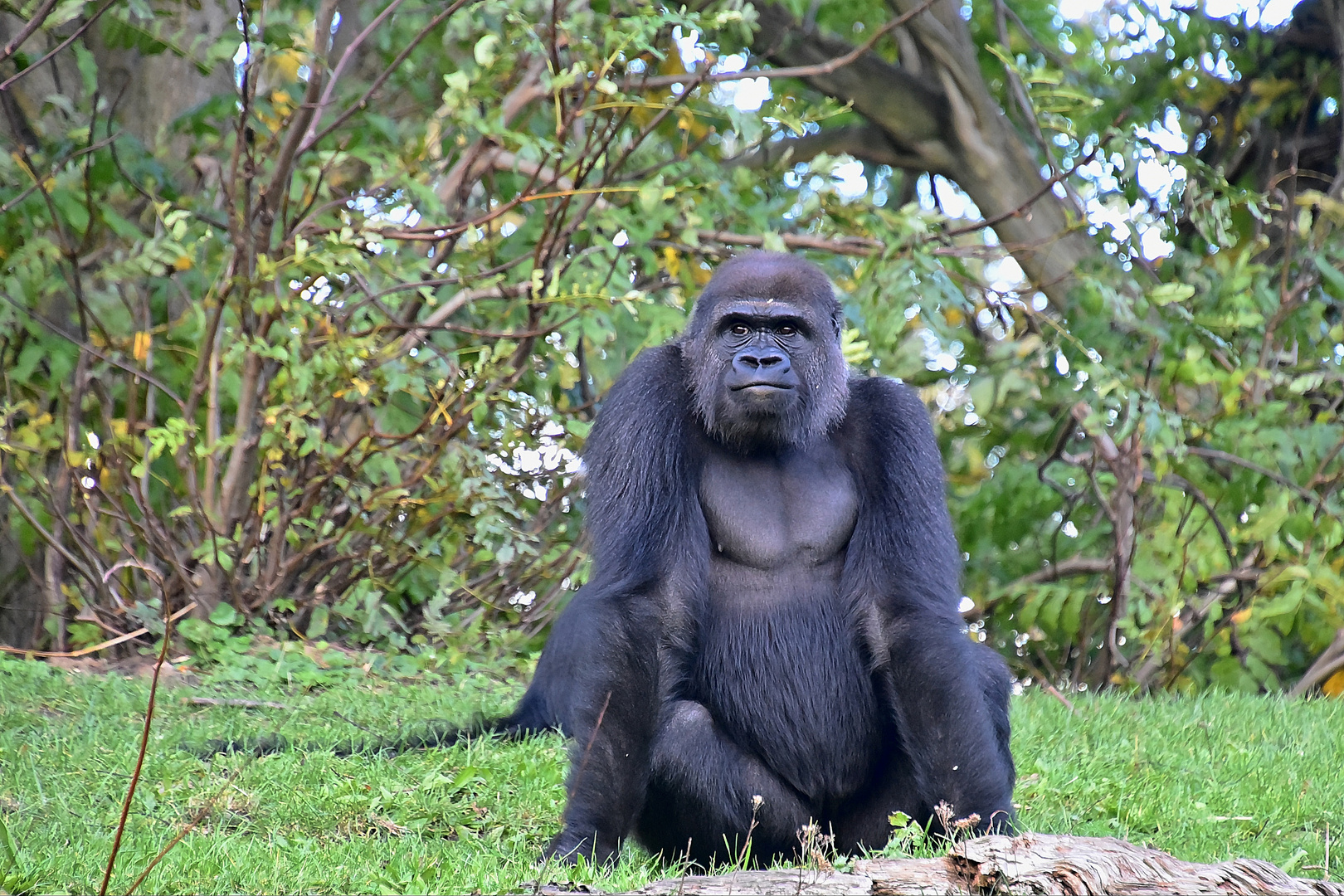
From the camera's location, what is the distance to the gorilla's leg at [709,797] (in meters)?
3.55

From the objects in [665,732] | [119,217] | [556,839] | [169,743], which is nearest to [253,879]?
[556,839]

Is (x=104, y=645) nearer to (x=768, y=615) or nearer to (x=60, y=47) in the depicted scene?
(x=768, y=615)

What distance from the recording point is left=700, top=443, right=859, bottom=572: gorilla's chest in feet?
12.5

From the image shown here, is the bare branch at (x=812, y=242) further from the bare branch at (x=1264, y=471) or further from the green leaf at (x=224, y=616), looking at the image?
the green leaf at (x=224, y=616)

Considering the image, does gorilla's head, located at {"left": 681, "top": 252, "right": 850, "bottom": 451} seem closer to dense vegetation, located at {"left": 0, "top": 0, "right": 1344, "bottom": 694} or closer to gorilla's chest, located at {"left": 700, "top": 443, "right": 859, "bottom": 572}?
gorilla's chest, located at {"left": 700, "top": 443, "right": 859, "bottom": 572}

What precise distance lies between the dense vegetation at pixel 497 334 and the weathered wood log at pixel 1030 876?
322 cm

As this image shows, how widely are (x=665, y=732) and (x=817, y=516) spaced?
29.4 inches

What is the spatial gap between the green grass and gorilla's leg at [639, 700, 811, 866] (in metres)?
0.14

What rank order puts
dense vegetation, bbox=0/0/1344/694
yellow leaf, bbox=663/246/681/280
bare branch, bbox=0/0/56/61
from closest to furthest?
bare branch, bbox=0/0/56/61 < dense vegetation, bbox=0/0/1344/694 < yellow leaf, bbox=663/246/681/280

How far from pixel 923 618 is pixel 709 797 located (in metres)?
0.73

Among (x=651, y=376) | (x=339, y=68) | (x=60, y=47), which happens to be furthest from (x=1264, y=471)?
Result: (x=60, y=47)

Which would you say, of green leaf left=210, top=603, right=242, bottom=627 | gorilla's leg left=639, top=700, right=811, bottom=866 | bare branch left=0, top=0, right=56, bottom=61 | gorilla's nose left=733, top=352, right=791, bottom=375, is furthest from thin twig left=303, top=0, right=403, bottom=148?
gorilla's leg left=639, top=700, right=811, bottom=866

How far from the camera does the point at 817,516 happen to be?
3836 millimetres

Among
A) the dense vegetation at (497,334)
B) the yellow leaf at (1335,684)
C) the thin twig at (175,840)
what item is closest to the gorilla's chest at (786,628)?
the thin twig at (175,840)
